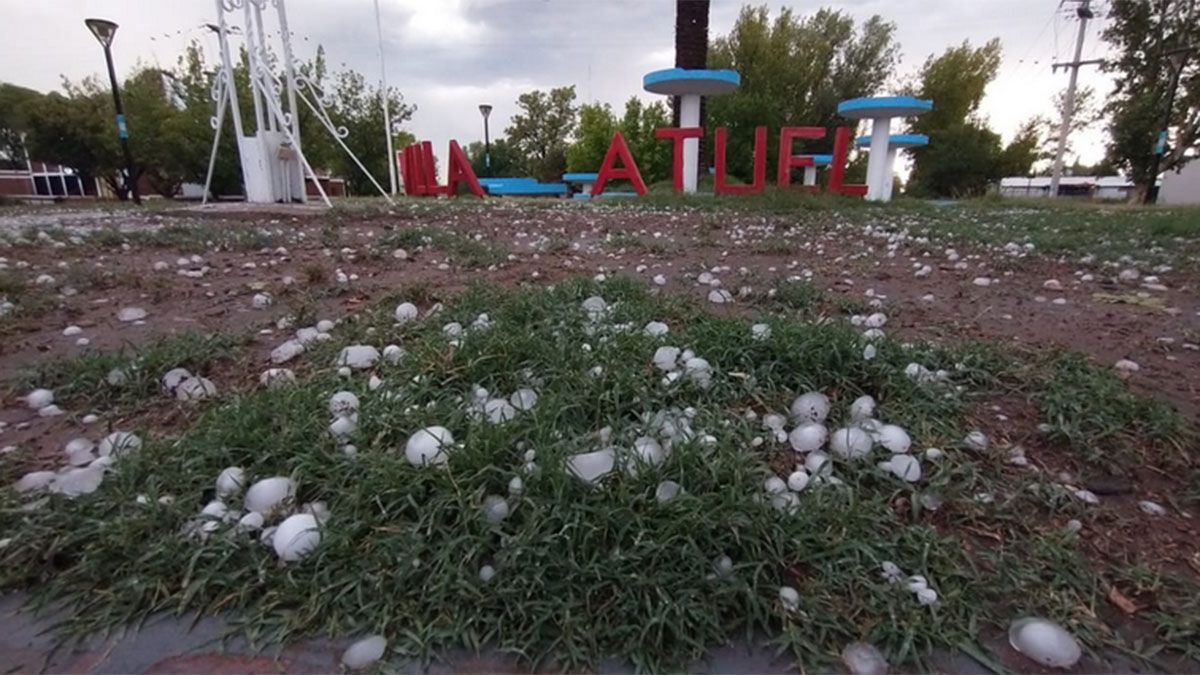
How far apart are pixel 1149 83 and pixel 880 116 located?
14289 mm

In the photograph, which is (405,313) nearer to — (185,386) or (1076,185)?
(185,386)

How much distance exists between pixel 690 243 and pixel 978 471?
11.5 ft

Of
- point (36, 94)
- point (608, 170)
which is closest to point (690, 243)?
point (608, 170)

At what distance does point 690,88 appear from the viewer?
40.2 feet

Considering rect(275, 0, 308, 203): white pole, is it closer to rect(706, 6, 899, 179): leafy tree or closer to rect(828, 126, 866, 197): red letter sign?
rect(828, 126, 866, 197): red letter sign

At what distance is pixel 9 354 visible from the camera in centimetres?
192

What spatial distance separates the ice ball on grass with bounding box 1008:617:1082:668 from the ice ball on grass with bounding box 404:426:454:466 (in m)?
1.06

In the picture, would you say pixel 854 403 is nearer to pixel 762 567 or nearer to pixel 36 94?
pixel 762 567

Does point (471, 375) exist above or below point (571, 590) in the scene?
above

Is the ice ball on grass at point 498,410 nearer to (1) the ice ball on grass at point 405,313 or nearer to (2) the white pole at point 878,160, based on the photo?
(1) the ice ball on grass at point 405,313

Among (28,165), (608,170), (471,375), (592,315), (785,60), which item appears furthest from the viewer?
(28,165)

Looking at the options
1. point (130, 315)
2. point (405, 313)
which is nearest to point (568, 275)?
point (405, 313)

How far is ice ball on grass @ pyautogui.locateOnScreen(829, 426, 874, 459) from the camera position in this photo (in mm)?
1293

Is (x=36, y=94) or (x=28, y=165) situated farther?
(x=28, y=165)
